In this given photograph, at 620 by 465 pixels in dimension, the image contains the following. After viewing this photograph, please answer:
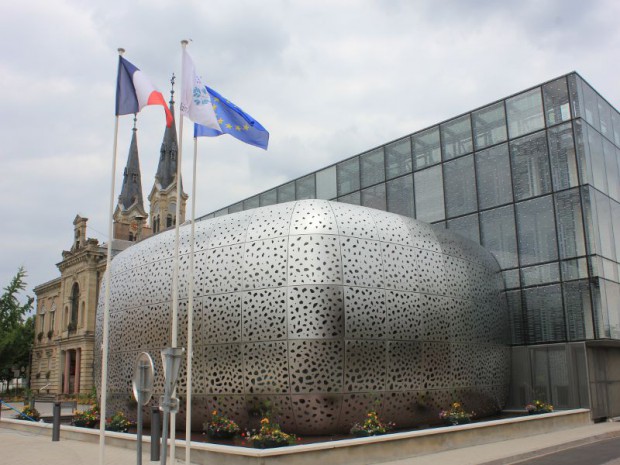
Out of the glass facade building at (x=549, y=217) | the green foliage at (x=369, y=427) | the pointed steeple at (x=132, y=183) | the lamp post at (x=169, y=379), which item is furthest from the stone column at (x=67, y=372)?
the lamp post at (x=169, y=379)

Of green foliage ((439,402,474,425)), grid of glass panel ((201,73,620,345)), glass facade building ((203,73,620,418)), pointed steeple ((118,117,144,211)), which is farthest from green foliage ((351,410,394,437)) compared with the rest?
pointed steeple ((118,117,144,211))

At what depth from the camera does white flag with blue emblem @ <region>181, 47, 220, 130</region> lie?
13688 millimetres

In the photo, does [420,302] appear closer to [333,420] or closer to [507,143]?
[333,420]

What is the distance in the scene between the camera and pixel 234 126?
14.6 meters

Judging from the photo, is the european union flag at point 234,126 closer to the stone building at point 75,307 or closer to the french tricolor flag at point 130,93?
the french tricolor flag at point 130,93

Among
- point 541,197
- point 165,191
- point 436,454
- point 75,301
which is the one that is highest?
point 165,191

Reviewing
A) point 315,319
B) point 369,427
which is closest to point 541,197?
point 315,319

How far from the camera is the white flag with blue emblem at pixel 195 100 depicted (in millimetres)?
13688

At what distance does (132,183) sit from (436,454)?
9040cm

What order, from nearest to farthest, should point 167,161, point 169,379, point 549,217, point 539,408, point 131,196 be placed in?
point 169,379 → point 539,408 → point 549,217 → point 167,161 → point 131,196

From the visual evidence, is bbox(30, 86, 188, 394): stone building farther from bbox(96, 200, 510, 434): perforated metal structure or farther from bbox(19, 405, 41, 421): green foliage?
bbox(96, 200, 510, 434): perforated metal structure

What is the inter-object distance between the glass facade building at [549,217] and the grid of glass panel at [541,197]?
0.14ft

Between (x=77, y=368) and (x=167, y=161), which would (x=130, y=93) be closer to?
(x=77, y=368)

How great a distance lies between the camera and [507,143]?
91.1 feet
